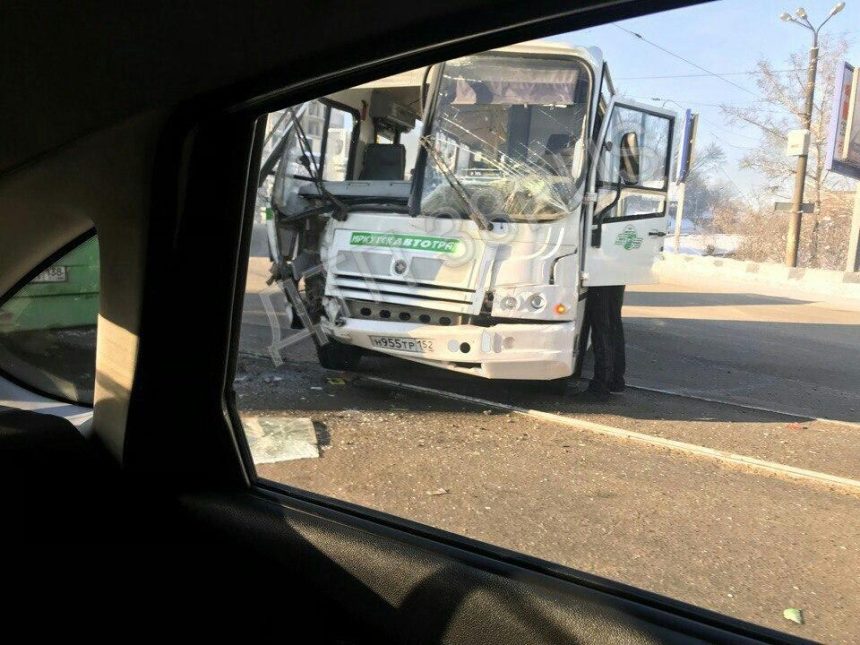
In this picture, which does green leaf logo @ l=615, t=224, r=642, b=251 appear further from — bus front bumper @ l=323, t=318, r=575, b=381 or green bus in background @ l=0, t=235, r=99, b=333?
green bus in background @ l=0, t=235, r=99, b=333

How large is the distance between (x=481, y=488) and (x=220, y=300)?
1.68 m

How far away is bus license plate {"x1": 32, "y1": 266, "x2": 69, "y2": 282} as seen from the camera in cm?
299

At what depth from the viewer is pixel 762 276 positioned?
4.90 meters

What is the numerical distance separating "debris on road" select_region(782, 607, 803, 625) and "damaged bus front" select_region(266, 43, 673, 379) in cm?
351

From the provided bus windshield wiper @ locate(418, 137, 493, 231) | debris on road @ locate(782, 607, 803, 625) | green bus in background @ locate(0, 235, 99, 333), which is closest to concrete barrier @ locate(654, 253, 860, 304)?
bus windshield wiper @ locate(418, 137, 493, 231)

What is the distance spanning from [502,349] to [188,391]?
3.31 meters

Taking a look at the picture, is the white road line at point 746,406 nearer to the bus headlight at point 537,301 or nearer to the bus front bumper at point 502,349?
the bus front bumper at point 502,349

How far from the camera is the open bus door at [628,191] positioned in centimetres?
569

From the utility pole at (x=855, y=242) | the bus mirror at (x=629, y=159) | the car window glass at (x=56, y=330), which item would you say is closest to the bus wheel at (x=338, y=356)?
the bus mirror at (x=629, y=159)

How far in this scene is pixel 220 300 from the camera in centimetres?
269

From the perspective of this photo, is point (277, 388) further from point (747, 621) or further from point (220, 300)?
point (747, 621)

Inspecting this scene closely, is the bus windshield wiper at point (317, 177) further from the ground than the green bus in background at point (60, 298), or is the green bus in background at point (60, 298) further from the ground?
the bus windshield wiper at point (317, 177)

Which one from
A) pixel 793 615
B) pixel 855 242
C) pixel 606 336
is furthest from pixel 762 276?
pixel 793 615

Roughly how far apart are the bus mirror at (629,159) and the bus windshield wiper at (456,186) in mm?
1206
